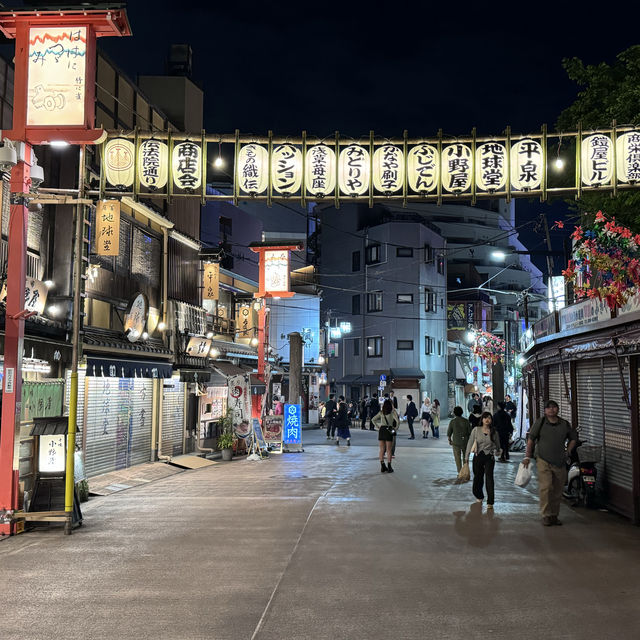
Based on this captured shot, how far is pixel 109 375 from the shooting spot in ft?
52.4

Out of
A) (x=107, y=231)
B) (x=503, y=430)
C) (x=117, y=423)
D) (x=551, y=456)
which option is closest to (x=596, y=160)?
(x=551, y=456)

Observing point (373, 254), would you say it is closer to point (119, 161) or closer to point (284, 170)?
point (284, 170)

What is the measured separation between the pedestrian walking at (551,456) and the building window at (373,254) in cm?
4458

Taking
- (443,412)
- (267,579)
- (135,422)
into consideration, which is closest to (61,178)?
(135,422)

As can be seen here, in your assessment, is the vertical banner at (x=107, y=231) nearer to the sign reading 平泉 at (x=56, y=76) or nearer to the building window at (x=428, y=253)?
the sign reading 平泉 at (x=56, y=76)

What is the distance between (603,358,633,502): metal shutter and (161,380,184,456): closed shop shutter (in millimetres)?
13861

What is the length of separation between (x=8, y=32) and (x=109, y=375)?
7705 mm

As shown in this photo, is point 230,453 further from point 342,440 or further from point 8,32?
point 8,32

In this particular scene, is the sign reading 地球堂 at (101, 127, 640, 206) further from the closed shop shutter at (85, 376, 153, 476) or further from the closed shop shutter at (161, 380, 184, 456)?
the closed shop shutter at (161, 380, 184, 456)

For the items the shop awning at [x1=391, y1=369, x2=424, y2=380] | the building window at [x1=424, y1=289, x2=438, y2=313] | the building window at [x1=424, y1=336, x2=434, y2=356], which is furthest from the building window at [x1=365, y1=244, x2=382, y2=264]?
the shop awning at [x1=391, y1=369, x2=424, y2=380]

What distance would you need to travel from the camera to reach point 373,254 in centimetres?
5647

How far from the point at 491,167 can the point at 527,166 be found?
0.75 meters

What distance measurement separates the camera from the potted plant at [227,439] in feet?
76.1

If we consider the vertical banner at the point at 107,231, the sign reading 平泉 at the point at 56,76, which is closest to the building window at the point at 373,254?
the vertical banner at the point at 107,231
